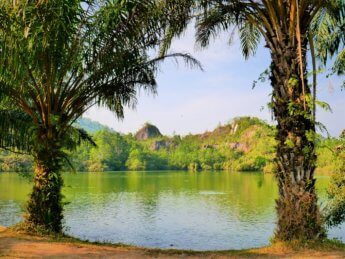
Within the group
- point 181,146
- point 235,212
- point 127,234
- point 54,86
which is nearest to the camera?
point 54,86

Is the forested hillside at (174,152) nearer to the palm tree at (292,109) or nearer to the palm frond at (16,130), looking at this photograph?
the palm frond at (16,130)

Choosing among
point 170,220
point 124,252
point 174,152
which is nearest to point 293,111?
point 124,252

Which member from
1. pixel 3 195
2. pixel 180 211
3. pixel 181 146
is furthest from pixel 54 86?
pixel 181 146

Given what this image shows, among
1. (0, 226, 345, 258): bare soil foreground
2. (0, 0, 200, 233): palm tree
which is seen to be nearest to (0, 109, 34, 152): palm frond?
(0, 0, 200, 233): palm tree

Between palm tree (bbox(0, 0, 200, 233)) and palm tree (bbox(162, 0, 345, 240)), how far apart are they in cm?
152

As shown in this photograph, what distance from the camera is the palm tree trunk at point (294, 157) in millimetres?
6863

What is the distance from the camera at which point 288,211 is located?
274 inches

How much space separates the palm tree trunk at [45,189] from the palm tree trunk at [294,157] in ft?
14.4

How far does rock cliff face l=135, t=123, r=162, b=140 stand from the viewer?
14300 centimetres

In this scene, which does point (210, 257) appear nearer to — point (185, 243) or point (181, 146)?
point (185, 243)

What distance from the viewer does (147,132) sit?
14362cm

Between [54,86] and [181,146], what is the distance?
363 feet

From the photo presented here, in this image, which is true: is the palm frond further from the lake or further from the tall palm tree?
the tall palm tree

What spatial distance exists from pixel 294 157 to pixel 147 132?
137m
